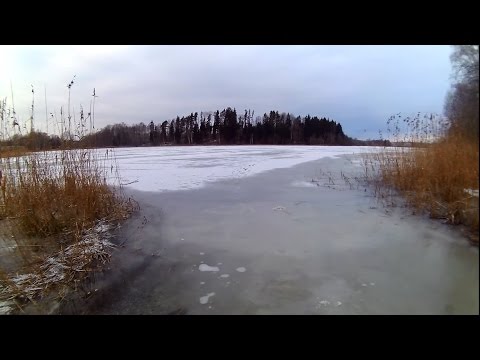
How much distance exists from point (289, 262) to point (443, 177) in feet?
4.38

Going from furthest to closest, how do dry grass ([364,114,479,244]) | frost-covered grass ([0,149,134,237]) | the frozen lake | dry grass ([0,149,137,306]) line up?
frost-covered grass ([0,149,134,237]) → dry grass ([0,149,137,306]) → the frozen lake → dry grass ([364,114,479,244])

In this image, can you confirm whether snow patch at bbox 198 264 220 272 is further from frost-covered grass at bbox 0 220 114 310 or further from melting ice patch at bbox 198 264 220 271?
frost-covered grass at bbox 0 220 114 310

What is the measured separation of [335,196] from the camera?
13.8 feet

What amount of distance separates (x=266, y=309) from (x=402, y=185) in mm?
1703

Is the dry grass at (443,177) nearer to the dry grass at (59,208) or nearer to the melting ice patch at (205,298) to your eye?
the melting ice patch at (205,298)

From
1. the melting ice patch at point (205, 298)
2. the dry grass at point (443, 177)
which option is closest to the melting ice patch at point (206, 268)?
the melting ice patch at point (205, 298)

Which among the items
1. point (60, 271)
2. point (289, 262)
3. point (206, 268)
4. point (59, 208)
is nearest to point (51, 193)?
point (59, 208)

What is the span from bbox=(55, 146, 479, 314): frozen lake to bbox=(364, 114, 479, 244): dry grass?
0.13 meters

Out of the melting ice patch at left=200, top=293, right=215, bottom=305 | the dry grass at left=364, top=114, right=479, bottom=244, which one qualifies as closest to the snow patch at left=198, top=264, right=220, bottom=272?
the melting ice patch at left=200, top=293, right=215, bottom=305

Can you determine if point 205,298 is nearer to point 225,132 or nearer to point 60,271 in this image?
point 60,271

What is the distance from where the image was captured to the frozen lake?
5.49 feet

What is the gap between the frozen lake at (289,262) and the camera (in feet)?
5.49
